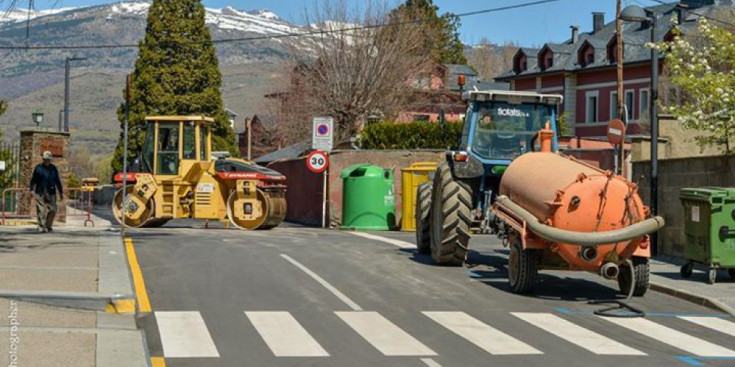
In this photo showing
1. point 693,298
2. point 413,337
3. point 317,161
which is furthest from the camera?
point 317,161

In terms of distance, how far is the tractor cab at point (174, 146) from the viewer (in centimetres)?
3073

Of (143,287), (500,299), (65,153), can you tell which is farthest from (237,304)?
(65,153)

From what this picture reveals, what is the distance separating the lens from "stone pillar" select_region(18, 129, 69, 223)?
3259cm

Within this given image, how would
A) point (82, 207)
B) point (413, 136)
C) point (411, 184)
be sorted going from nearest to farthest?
point (411, 184), point (82, 207), point (413, 136)

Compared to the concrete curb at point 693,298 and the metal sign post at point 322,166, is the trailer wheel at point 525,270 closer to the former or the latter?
the concrete curb at point 693,298

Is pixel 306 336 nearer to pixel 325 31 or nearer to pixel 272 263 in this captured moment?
pixel 272 263

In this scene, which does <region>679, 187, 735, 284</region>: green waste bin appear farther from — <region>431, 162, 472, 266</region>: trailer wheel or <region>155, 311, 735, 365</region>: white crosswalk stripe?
<region>431, 162, 472, 266</region>: trailer wheel

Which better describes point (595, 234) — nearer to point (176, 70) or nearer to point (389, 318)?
point (389, 318)

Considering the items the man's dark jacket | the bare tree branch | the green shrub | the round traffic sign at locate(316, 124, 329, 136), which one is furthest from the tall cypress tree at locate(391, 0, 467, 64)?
the man's dark jacket

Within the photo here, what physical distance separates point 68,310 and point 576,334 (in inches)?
224

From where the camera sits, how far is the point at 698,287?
17484 mm

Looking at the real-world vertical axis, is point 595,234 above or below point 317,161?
below

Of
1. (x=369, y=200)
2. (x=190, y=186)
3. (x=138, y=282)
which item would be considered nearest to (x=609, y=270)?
(x=138, y=282)

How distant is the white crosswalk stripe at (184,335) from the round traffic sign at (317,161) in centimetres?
1983
